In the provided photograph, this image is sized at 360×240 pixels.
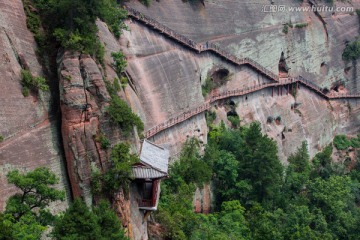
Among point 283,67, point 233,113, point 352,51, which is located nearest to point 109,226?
point 233,113

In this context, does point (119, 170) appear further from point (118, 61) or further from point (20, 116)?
point (118, 61)

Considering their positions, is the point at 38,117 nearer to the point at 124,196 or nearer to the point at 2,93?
the point at 2,93

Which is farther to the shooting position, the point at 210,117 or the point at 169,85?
the point at 210,117

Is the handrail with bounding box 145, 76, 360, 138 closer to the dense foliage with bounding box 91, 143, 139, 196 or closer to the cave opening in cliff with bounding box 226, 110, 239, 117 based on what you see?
the cave opening in cliff with bounding box 226, 110, 239, 117

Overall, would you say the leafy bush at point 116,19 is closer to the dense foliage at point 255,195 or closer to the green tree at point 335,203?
the dense foliage at point 255,195

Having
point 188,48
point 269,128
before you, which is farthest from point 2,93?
point 269,128
